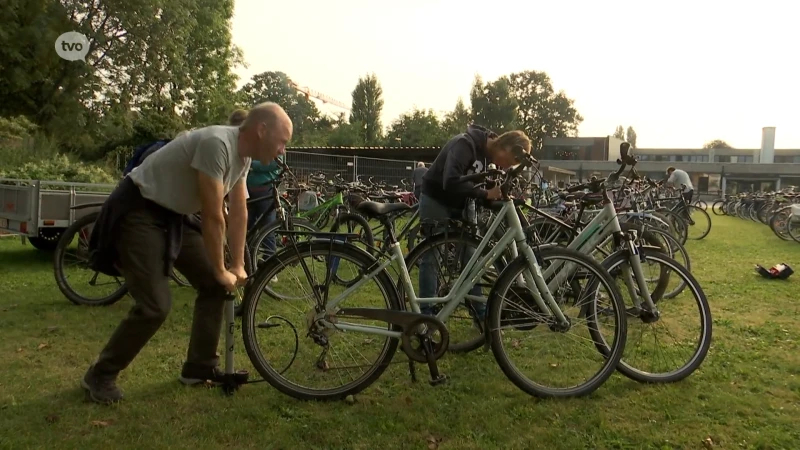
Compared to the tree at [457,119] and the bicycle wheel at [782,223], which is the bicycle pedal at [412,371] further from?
the tree at [457,119]

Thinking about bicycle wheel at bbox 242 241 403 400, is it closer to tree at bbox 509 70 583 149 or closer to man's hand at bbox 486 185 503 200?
man's hand at bbox 486 185 503 200

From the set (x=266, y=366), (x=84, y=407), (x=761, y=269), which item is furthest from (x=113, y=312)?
(x=761, y=269)

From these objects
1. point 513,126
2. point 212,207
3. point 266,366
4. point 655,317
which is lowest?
point 266,366

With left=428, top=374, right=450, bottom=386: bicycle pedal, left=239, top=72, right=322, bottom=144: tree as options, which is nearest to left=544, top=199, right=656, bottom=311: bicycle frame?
left=428, top=374, right=450, bottom=386: bicycle pedal

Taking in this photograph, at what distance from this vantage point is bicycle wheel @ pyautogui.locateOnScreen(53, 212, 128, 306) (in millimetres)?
4965

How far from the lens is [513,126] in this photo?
2362 inches

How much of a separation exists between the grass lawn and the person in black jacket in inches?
23.7

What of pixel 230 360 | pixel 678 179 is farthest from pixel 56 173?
pixel 678 179

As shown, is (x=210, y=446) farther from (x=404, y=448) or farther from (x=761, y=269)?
(x=761, y=269)

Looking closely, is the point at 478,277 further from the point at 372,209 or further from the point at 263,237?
the point at 263,237

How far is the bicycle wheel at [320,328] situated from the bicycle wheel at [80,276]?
2.30 meters

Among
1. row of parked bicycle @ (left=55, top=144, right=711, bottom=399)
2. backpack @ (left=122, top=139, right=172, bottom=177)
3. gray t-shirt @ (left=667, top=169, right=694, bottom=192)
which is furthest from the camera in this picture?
gray t-shirt @ (left=667, top=169, right=694, bottom=192)

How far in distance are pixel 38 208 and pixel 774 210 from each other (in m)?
16.1

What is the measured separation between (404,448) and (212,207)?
1469 millimetres
